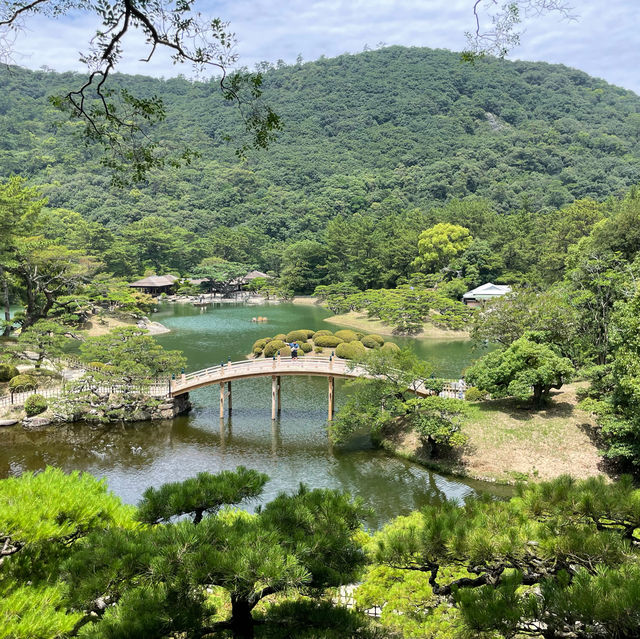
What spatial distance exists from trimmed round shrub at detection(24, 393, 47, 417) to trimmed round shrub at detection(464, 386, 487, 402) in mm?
16457

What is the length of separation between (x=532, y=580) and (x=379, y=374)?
14119mm

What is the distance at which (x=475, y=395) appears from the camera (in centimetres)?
1916

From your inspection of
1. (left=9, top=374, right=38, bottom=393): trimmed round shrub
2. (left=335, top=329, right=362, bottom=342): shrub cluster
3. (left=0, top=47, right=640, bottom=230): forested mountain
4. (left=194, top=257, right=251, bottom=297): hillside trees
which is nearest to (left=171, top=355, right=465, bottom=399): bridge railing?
(left=9, top=374, right=38, bottom=393): trimmed round shrub

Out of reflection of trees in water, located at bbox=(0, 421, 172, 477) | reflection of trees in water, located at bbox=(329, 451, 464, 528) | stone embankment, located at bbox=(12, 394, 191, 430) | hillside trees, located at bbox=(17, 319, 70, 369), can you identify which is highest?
hillside trees, located at bbox=(17, 319, 70, 369)

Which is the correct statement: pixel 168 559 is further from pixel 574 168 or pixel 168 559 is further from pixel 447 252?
pixel 574 168

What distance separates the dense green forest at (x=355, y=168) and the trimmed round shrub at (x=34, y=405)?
34.1 meters

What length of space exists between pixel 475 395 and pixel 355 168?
284 ft

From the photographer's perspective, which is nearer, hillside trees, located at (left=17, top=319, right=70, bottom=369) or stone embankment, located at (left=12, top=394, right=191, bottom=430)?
stone embankment, located at (left=12, top=394, right=191, bottom=430)

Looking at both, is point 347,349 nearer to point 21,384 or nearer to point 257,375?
point 257,375

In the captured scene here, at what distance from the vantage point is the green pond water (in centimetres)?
1523

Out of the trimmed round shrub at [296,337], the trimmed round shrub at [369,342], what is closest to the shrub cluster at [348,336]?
the trimmed round shrub at [369,342]

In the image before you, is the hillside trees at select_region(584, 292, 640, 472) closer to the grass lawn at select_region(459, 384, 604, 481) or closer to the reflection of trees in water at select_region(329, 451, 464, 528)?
the grass lawn at select_region(459, 384, 604, 481)

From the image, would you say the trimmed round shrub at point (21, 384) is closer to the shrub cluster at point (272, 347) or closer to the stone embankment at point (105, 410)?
the stone embankment at point (105, 410)

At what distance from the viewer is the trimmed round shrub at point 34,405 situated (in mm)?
19672
